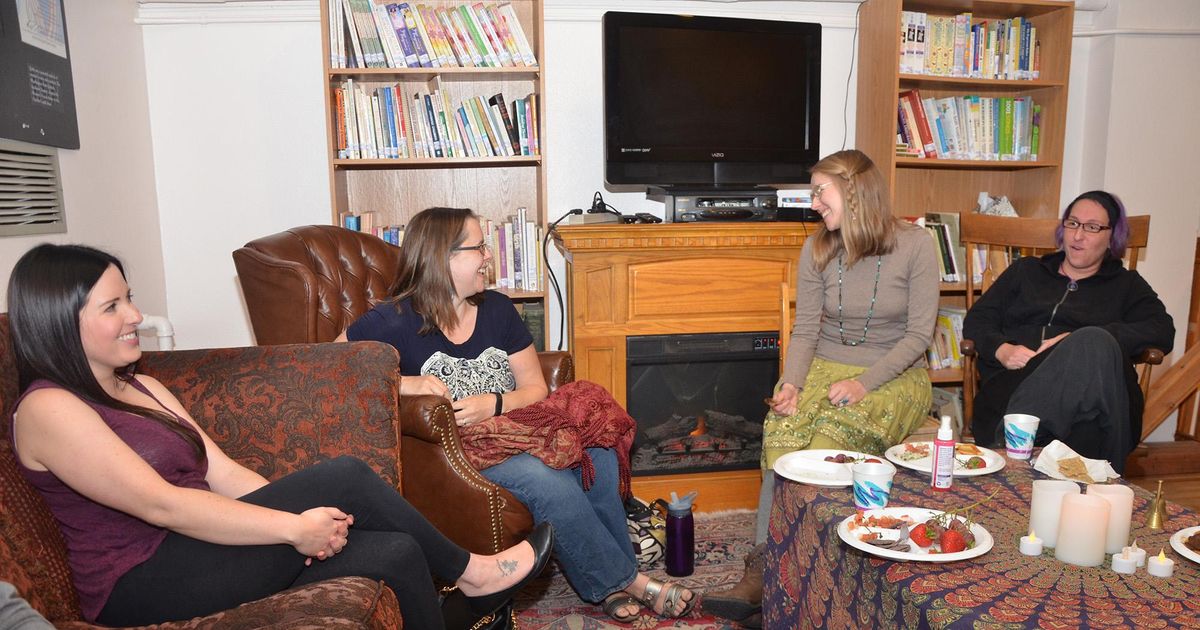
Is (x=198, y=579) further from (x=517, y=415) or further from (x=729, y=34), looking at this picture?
(x=729, y=34)

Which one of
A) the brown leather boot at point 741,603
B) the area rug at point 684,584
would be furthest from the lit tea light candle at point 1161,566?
the area rug at point 684,584

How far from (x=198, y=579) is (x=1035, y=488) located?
4.58ft

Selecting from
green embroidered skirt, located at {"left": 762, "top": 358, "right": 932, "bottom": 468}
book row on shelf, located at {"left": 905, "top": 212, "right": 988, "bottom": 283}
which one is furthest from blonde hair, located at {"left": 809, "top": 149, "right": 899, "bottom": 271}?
book row on shelf, located at {"left": 905, "top": 212, "right": 988, "bottom": 283}

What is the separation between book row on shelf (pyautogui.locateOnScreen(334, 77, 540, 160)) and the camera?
2.89 meters

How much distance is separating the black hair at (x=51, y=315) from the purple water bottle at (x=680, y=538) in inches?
60.2

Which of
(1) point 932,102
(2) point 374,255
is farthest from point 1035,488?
(1) point 932,102

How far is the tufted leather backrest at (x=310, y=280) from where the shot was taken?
7.55 ft

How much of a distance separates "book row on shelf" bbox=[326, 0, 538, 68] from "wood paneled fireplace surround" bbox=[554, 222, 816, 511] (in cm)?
70

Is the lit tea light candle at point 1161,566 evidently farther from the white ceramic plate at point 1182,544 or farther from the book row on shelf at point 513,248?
the book row on shelf at point 513,248

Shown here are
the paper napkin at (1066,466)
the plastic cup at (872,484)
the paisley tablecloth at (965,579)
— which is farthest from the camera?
the paper napkin at (1066,466)

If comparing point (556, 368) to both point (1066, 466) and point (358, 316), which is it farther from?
point (1066, 466)

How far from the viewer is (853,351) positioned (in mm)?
2436

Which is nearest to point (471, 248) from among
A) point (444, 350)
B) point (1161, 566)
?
point (444, 350)

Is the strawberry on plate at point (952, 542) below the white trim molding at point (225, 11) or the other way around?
below
